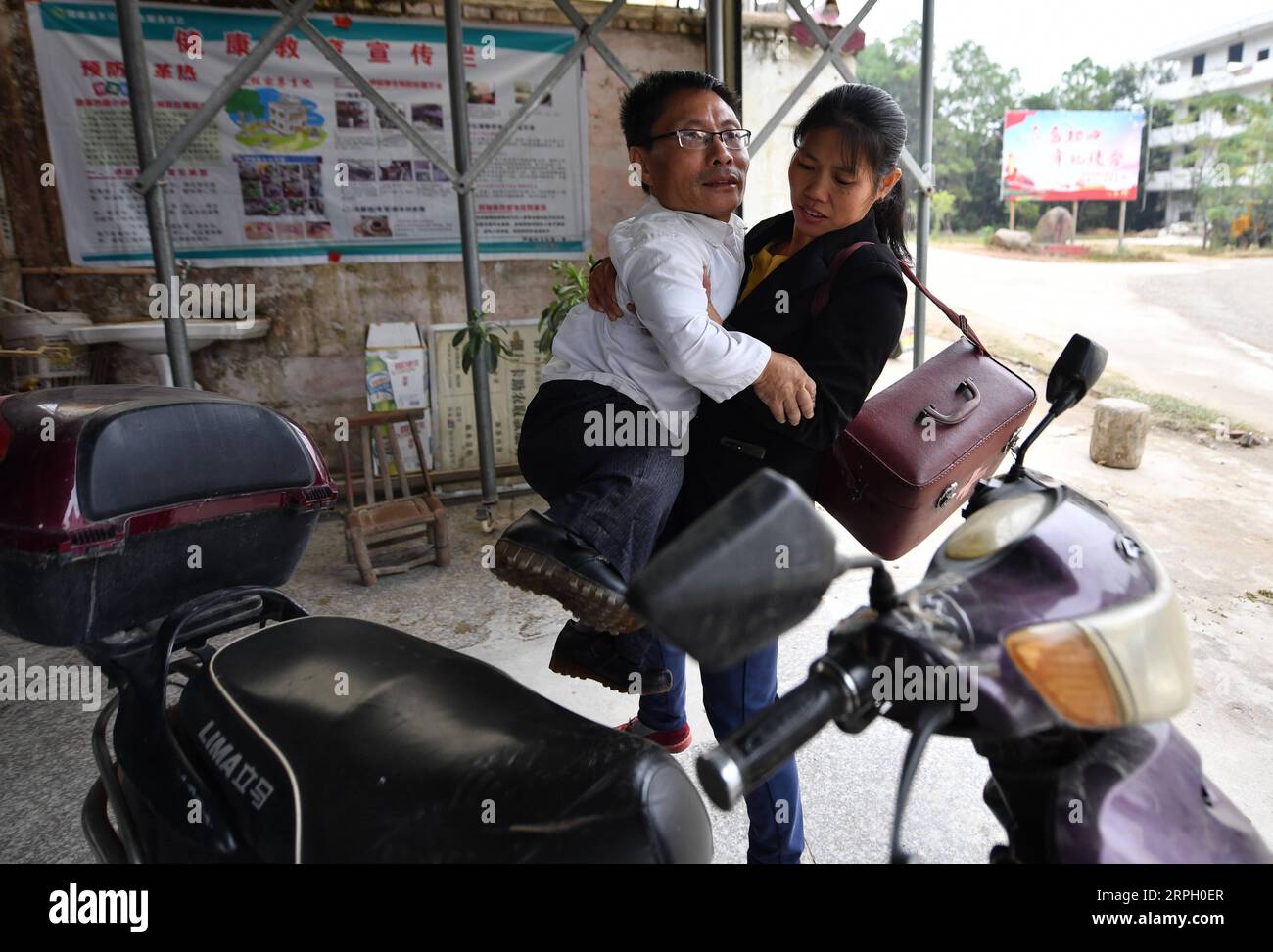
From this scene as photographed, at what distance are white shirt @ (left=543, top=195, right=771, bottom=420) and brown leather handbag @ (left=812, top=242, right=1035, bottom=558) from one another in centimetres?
34

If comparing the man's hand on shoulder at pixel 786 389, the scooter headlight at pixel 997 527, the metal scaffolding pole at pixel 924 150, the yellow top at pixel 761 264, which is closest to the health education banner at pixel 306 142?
the metal scaffolding pole at pixel 924 150

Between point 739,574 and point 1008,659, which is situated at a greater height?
point 739,574

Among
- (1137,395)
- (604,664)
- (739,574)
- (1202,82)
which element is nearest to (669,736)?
(604,664)

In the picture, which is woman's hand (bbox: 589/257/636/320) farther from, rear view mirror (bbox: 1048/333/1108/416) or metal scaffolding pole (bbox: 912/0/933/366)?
metal scaffolding pole (bbox: 912/0/933/366)

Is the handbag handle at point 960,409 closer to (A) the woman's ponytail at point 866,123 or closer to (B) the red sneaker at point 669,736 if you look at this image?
(A) the woman's ponytail at point 866,123

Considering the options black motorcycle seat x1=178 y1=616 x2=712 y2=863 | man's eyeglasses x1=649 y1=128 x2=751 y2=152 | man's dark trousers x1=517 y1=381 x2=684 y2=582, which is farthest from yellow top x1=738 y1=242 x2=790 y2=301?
black motorcycle seat x1=178 y1=616 x2=712 y2=863

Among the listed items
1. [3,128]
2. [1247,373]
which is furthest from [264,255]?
[1247,373]

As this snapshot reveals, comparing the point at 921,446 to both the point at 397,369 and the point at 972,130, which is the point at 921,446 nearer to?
the point at 397,369

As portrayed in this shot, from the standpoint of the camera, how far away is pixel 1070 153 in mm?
Answer: 15031

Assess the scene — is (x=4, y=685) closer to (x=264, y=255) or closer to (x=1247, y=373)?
(x=264, y=255)

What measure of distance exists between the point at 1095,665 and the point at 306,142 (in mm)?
4816
